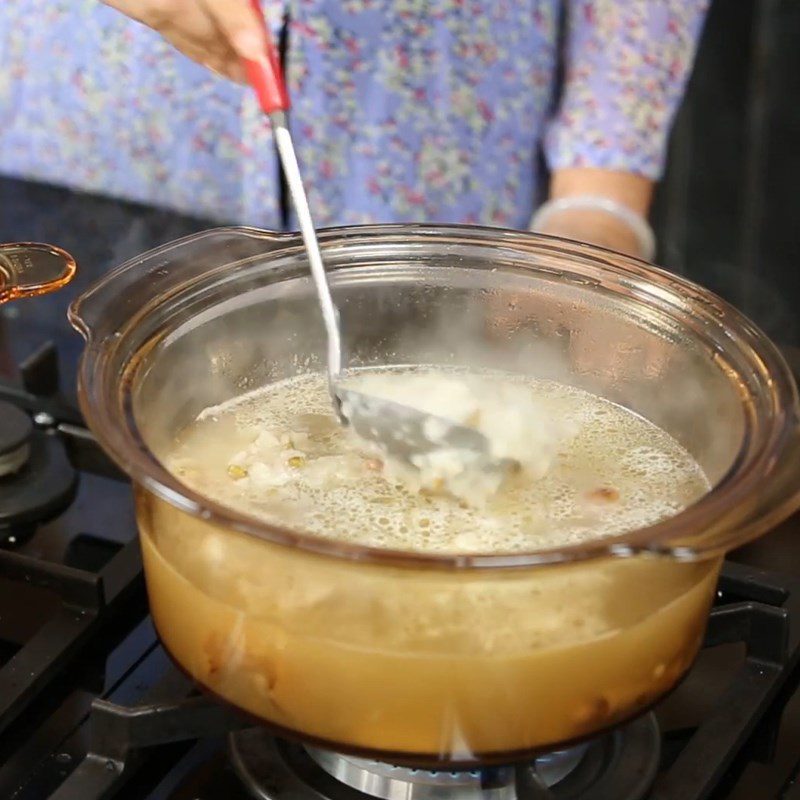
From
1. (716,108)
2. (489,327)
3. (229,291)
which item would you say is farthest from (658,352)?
(716,108)

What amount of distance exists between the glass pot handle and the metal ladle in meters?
0.17

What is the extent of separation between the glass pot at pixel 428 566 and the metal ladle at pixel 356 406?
43 mm

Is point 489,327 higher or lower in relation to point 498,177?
higher

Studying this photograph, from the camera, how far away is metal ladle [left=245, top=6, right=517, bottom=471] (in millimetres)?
732

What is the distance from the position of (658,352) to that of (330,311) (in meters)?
0.21

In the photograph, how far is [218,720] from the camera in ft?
2.33

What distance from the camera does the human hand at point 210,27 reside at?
857mm

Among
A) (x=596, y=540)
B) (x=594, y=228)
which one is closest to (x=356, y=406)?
(x=596, y=540)

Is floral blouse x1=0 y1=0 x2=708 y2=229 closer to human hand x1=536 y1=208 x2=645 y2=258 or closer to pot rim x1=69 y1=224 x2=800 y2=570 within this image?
human hand x1=536 y1=208 x2=645 y2=258

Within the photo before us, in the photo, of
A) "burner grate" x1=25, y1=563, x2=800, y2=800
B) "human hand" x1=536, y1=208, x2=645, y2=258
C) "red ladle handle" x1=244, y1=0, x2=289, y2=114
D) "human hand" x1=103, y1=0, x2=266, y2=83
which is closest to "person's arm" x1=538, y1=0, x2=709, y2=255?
"human hand" x1=536, y1=208, x2=645, y2=258

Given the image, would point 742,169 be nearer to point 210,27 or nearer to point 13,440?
point 210,27

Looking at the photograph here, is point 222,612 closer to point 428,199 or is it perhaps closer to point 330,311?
point 330,311

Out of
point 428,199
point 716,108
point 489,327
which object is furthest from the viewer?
point 716,108

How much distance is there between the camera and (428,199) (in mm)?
1553
